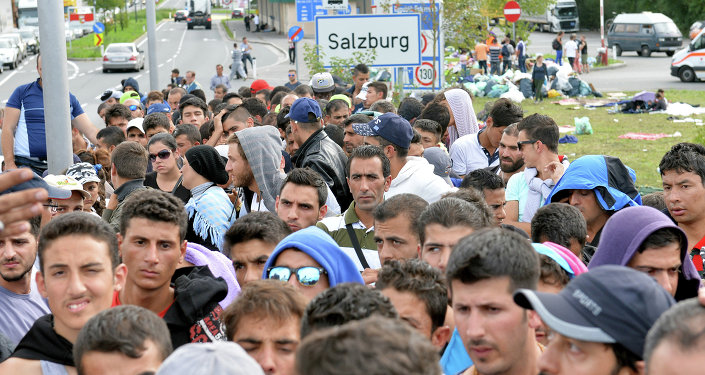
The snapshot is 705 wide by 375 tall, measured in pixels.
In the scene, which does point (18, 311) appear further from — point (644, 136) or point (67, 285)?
point (644, 136)

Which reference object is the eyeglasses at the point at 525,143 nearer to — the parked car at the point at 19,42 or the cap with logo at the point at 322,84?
the cap with logo at the point at 322,84

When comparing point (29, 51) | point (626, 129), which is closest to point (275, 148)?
point (626, 129)

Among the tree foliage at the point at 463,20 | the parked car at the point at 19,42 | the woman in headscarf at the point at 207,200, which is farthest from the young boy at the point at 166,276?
the parked car at the point at 19,42

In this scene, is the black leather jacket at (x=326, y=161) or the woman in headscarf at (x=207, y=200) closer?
the woman in headscarf at (x=207, y=200)

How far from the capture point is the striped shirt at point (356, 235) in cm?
642

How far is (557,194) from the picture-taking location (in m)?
7.00

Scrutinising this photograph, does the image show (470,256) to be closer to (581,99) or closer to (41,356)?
(41,356)

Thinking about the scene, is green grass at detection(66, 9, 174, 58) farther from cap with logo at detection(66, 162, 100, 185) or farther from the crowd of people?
the crowd of people

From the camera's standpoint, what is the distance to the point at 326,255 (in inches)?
191

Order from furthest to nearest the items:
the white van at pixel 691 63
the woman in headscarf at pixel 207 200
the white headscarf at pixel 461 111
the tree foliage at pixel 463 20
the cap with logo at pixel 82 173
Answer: the white van at pixel 691 63, the tree foliage at pixel 463 20, the white headscarf at pixel 461 111, the cap with logo at pixel 82 173, the woman in headscarf at pixel 207 200

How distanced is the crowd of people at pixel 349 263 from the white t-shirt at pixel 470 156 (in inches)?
10.6

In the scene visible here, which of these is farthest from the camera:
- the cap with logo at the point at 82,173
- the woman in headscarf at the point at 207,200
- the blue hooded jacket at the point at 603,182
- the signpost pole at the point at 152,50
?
the signpost pole at the point at 152,50

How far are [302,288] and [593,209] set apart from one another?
2911 mm

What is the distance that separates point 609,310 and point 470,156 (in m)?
6.89
